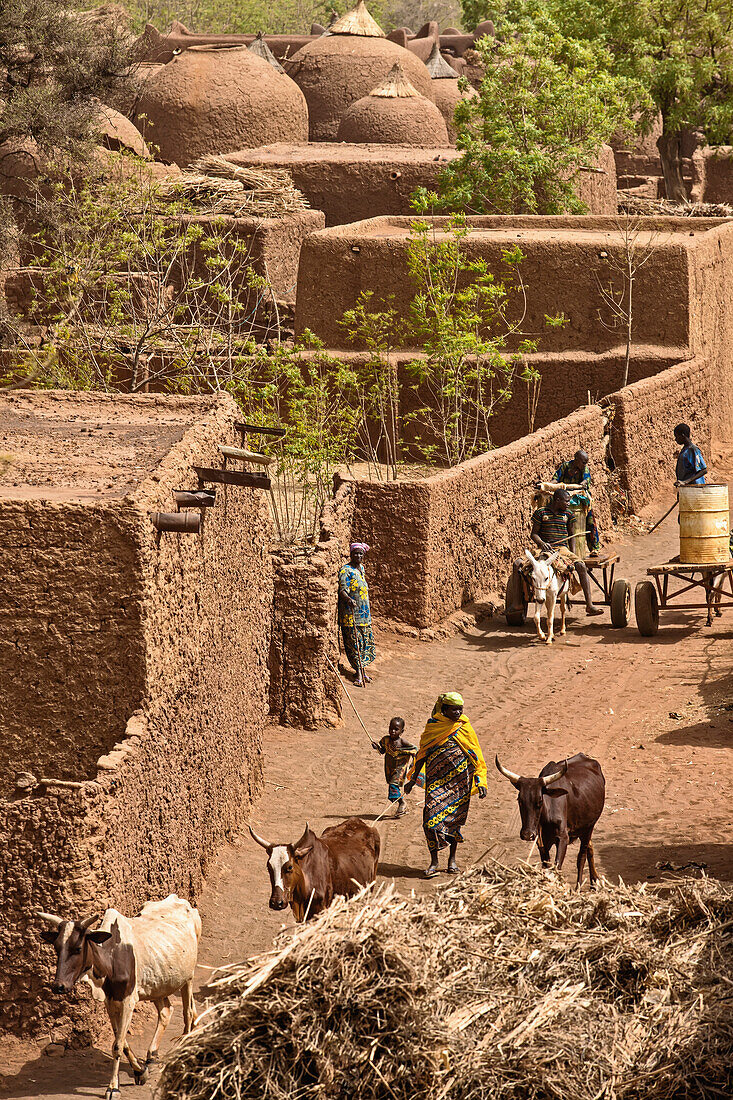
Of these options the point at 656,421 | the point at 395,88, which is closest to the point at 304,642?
the point at 656,421

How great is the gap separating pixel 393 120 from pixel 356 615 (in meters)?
18.0

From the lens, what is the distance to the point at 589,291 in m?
19.1

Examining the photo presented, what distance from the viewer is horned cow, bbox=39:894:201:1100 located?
636 cm

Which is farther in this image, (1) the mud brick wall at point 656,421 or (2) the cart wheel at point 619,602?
(1) the mud brick wall at point 656,421

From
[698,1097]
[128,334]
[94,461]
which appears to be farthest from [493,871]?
[128,334]

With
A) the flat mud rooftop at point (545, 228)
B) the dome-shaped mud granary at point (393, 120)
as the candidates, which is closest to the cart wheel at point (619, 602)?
the flat mud rooftop at point (545, 228)

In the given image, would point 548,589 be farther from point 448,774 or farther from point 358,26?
point 358,26

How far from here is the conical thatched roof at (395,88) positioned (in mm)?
28594

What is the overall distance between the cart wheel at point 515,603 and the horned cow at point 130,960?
23.8ft

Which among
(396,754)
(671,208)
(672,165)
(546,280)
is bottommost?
(396,754)

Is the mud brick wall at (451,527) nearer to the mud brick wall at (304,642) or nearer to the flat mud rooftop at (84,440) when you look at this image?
the mud brick wall at (304,642)

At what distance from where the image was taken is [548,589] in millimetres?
13609

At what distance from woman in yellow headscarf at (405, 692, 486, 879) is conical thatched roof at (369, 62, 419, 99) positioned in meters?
21.7

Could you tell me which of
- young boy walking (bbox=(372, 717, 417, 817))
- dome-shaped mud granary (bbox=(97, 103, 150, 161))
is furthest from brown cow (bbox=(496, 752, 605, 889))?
dome-shaped mud granary (bbox=(97, 103, 150, 161))
